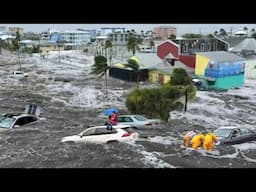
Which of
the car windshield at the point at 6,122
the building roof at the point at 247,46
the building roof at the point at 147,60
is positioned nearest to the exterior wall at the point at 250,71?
the building roof at the point at 147,60

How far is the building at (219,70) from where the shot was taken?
2255 centimetres

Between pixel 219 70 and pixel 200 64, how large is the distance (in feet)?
4.50

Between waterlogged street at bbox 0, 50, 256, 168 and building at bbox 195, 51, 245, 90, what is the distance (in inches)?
32.5

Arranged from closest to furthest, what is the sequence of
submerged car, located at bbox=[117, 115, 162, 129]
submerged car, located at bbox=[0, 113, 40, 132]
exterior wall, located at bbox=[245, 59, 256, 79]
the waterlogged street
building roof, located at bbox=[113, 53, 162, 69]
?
the waterlogged street
submerged car, located at bbox=[0, 113, 40, 132]
submerged car, located at bbox=[117, 115, 162, 129]
building roof, located at bbox=[113, 53, 162, 69]
exterior wall, located at bbox=[245, 59, 256, 79]

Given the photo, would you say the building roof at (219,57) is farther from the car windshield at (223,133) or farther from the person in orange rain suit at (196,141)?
the person in orange rain suit at (196,141)

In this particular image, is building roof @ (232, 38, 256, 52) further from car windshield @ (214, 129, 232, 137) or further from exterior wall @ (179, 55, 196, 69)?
car windshield @ (214, 129, 232, 137)

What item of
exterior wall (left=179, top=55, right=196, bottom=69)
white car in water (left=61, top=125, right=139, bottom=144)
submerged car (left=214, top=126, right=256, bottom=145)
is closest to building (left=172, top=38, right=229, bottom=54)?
exterior wall (left=179, top=55, right=196, bottom=69)

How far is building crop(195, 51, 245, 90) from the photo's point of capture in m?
22.5

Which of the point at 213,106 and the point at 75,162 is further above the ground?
the point at 75,162

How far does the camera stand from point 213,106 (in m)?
17.5

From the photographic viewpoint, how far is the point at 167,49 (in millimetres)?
27203
